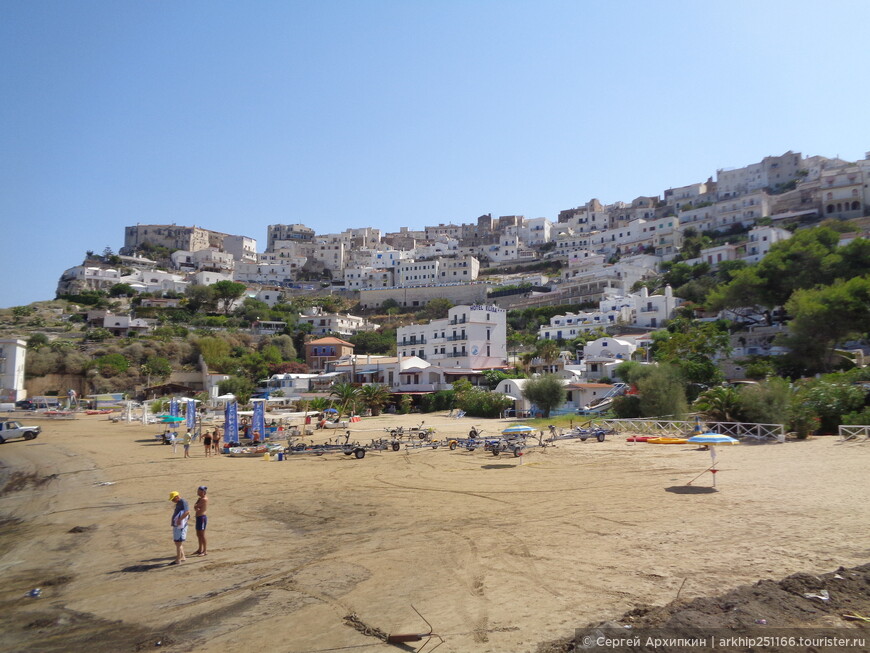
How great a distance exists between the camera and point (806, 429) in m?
23.0

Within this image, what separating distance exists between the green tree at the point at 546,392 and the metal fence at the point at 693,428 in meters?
8.05

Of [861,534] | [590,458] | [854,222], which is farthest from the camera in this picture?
[854,222]

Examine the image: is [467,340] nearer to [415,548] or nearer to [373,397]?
[373,397]

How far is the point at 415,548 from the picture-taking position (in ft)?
35.1

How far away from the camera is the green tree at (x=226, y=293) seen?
330 feet

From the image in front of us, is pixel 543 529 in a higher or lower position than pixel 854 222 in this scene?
lower

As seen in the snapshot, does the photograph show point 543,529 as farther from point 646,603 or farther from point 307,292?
point 307,292

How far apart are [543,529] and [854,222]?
95.4m

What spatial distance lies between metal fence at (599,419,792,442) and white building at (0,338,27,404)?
6161 centimetres

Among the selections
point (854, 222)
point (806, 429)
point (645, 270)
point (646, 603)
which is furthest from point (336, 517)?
point (854, 222)

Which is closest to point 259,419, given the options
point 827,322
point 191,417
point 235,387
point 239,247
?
point 191,417

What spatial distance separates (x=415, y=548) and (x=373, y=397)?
1534 inches

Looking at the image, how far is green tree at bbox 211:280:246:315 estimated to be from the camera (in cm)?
10062

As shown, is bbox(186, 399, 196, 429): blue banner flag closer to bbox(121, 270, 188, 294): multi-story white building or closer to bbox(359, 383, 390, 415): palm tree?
bbox(359, 383, 390, 415): palm tree
